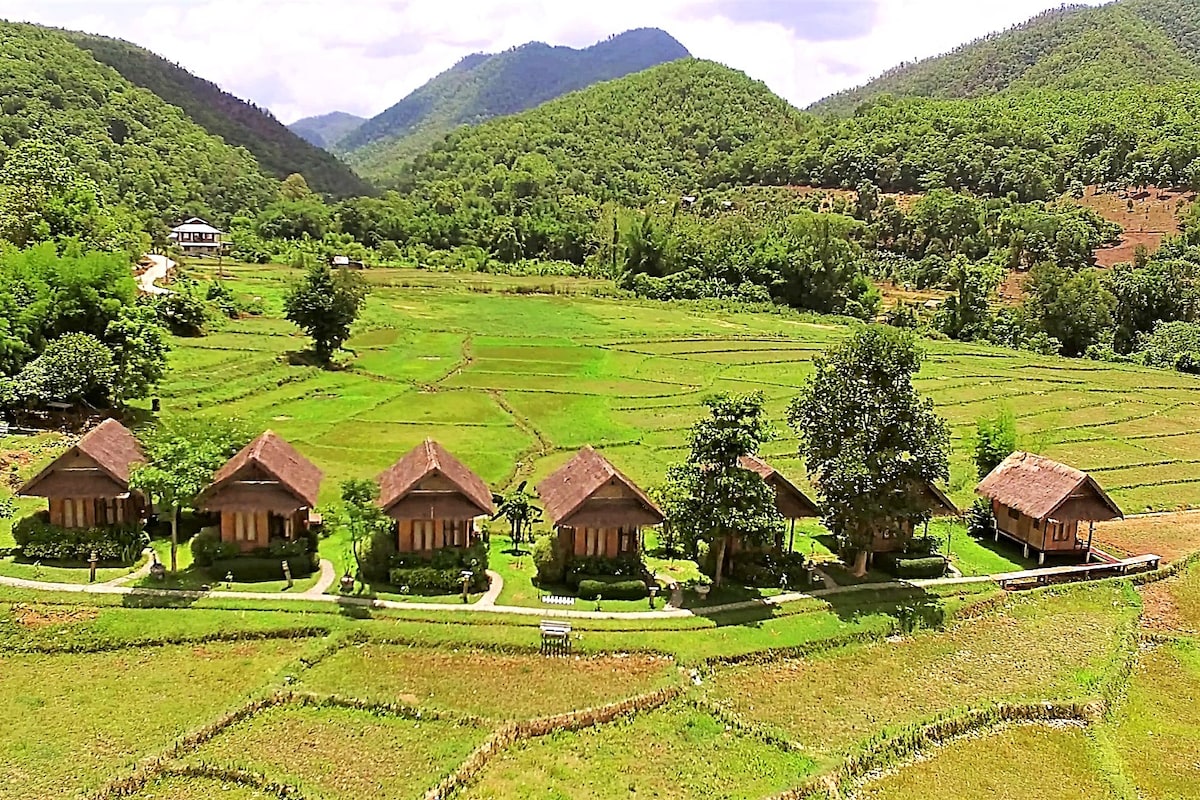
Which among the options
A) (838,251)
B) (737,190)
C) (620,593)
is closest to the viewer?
(620,593)

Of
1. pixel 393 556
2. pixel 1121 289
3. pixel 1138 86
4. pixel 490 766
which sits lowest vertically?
pixel 490 766

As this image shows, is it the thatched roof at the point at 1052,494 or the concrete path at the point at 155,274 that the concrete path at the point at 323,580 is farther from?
the concrete path at the point at 155,274

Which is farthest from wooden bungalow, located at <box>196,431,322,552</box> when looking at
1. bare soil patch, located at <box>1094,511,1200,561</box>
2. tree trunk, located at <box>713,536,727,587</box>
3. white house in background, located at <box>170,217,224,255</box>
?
white house in background, located at <box>170,217,224,255</box>

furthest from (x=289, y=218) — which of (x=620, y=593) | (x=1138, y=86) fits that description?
(x=1138, y=86)

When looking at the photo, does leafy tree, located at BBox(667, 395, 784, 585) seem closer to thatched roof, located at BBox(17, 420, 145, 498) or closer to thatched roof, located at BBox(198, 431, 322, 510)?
thatched roof, located at BBox(198, 431, 322, 510)

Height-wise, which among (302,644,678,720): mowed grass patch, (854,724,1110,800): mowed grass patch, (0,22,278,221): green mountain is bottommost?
(854,724,1110,800): mowed grass patch

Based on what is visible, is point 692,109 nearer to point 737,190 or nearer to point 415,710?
point 737,190
